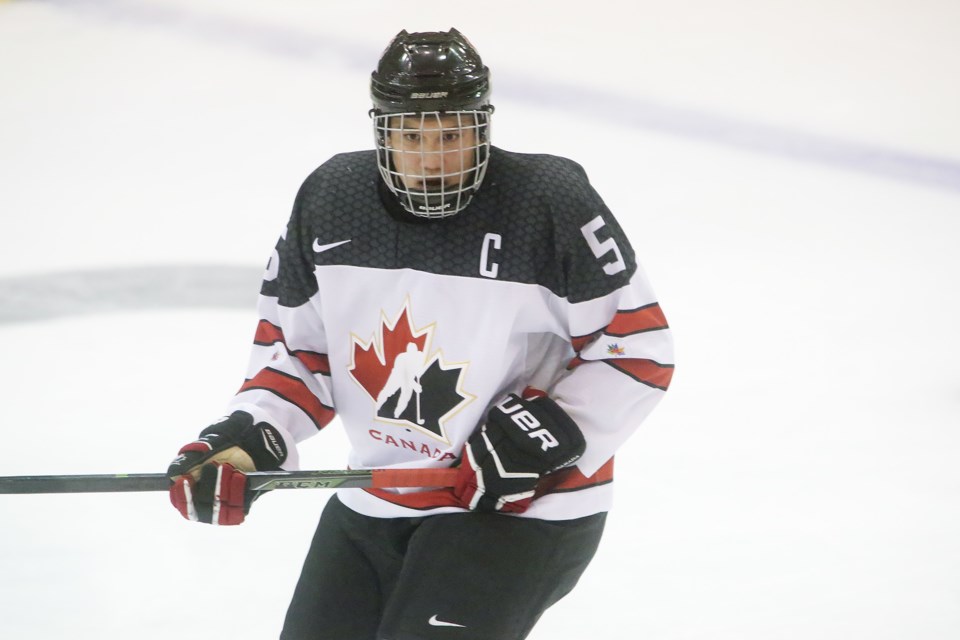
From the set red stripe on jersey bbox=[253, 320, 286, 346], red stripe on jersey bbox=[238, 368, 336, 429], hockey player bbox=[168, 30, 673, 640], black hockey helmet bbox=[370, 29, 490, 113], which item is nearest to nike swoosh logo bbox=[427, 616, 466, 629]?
hockey player bbox=[168, 30, 673, 640]

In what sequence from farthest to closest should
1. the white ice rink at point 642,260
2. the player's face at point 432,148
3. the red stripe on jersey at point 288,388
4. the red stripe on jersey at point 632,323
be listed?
the white ice rink at point 642,260, the red stripe on jersey at point 288,388, the red stripe on jersey at point 632,323, the player's face at point 432,148

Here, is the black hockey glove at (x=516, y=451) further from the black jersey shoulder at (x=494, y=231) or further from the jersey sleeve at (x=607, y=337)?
the black jersey shoulder at (x=494, y=231)

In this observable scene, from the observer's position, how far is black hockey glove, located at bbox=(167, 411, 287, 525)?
1766 millimetres

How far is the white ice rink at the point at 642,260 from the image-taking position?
253cm

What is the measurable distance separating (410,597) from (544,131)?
321cm

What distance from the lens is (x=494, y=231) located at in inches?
70.7

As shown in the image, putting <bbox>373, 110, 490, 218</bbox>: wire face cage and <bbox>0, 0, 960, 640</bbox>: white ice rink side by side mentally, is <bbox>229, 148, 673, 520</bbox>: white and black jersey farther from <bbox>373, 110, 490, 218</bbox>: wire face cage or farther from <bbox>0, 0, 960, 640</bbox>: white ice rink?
<bbox>0, 0, 960, 640</bbox>: white ice rink

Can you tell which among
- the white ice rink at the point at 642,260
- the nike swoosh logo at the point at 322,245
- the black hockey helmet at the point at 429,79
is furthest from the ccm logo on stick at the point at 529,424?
the black hockey helmet at the point at 429,79

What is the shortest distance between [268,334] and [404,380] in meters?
0.26

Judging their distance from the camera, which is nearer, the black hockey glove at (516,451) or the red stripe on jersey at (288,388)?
the black hockey glove at (516,451)

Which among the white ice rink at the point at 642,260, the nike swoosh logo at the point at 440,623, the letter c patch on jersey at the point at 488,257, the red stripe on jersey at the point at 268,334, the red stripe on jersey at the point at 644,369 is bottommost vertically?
the white ice rink at the point at 642,260

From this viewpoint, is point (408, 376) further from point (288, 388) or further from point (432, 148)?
point (432, 148)

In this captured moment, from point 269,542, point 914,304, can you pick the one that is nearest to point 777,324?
point 914,304

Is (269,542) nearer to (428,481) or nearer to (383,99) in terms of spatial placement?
(428,481)
